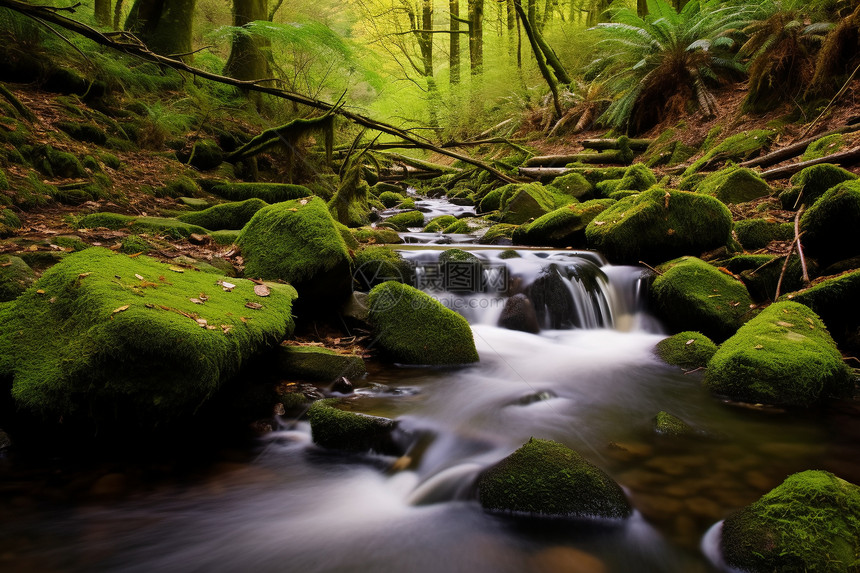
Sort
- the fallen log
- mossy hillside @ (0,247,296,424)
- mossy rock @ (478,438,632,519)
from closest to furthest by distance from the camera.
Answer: mossy rock @ (478,438,632,519)
mossy hillside @ (0,247,296,424)
the fallen log

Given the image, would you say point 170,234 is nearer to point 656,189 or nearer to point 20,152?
point 20,152

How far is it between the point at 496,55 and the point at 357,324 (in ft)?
60.7

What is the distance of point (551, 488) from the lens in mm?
2256

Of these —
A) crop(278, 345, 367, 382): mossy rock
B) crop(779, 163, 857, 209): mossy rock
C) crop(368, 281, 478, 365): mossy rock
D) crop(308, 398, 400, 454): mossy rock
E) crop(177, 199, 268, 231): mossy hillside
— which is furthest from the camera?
crop(177, 199, 268, 231): mossy hillside

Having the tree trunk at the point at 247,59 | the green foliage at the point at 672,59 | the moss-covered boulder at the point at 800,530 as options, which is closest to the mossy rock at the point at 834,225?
the moss-covered boulder at the point at 800,530

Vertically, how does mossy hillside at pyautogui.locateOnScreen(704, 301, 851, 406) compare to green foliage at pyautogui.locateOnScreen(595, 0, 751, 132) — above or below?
below

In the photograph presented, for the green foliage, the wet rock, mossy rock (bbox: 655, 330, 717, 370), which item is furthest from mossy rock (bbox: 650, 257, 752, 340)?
the green foliage

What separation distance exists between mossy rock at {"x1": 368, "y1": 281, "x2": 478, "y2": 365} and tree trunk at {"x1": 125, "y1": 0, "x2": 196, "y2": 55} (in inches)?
340

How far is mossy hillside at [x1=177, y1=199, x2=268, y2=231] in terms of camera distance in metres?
5.98

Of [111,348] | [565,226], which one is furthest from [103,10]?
[111,348]

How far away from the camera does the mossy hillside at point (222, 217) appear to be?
19.6ft

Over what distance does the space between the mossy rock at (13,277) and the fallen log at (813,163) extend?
8.75m

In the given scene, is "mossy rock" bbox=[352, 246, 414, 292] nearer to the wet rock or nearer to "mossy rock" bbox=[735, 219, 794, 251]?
the wet rock

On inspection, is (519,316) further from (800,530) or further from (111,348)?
(111,348)
